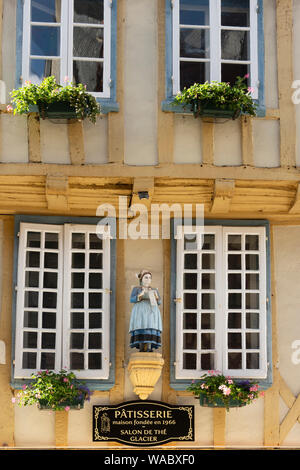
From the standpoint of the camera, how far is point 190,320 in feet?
41.1

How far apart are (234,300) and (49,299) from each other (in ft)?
6.26

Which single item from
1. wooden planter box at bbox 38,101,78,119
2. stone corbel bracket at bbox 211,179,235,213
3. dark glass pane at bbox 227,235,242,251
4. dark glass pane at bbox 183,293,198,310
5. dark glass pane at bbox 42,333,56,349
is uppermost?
wooden planter box at bbox 38,101,78,119

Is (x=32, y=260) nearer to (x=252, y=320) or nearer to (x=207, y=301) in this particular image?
(x=207, y=301)

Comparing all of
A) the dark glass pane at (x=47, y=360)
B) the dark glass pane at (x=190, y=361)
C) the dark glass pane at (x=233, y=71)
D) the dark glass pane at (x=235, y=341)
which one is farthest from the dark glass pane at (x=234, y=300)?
the dark glass pane at (x=233, y=71)

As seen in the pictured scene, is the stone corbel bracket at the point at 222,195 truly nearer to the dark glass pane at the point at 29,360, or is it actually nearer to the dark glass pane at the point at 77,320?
the dark glass pane at the point at 77,320

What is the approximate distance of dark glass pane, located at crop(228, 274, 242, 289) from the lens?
12633mm

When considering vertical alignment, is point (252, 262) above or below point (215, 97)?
below

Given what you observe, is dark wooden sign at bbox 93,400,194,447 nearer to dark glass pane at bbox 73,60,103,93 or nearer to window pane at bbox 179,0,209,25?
dark glass pane at bbox 73,60,103,93

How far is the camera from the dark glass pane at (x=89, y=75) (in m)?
12.4

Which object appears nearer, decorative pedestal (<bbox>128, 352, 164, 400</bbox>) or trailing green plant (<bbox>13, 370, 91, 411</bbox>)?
trailing green plant (<bbox>13, 370, 91, 411</bbox>)

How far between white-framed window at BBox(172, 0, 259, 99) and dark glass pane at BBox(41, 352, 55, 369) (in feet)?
9.90

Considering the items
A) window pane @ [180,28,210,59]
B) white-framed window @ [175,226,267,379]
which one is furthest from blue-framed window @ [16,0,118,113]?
white-framed window @ [175,226,267,379]

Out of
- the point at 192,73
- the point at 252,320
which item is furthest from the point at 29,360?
the point at 192,73

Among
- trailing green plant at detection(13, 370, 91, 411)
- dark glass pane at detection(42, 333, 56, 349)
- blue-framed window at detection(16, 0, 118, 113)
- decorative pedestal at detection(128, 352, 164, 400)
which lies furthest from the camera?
dark glass pane at detection(42, 333, 56, 349)
